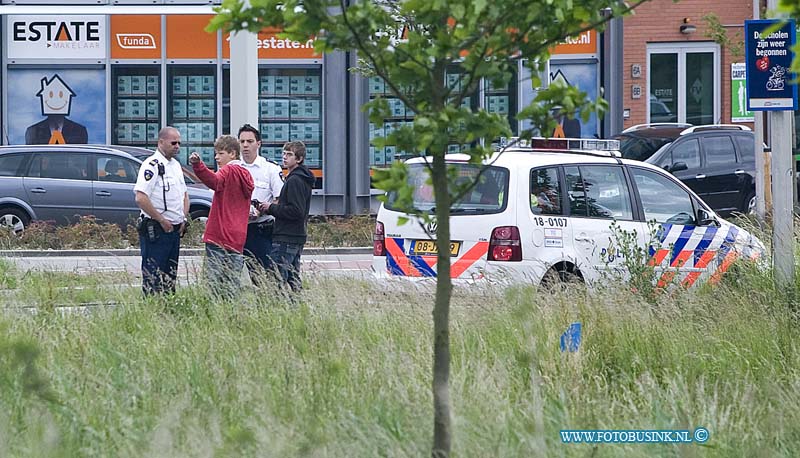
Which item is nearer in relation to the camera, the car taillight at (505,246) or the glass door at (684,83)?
the car taillight at (505,246)

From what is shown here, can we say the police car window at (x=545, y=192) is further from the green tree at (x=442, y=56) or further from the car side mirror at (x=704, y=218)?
the green tree at (x=442, y=56)

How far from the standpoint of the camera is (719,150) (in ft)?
67.5

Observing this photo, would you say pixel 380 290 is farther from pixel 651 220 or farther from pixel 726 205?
pixel 726 205

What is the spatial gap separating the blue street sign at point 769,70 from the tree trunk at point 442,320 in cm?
571

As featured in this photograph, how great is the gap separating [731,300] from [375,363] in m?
3.34

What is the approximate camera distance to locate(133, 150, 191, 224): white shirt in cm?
1002

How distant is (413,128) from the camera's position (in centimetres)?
466

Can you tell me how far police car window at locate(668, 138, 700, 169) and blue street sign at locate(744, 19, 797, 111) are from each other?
1029 cm

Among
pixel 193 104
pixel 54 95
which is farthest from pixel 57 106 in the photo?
pixel 193 104

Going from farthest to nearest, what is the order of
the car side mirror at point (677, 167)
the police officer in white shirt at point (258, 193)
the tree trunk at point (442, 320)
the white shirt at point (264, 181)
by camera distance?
the car side mirror at point (677, 167), the white shirt at point (264, 181), the police officer in white shirt at point (258, 193), the tree trunk at point (442, 320)

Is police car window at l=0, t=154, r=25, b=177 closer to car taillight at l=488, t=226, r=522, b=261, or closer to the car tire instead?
the car tire

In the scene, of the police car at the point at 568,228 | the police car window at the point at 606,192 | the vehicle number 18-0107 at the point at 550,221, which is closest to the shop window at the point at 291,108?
the police car at the point at 568,228

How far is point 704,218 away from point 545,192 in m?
1.78

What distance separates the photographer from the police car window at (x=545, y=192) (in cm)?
1060
